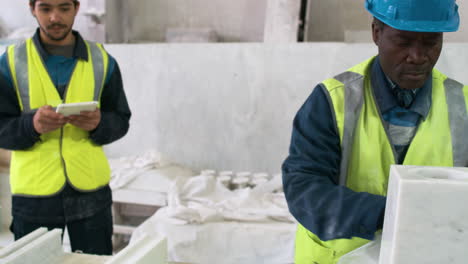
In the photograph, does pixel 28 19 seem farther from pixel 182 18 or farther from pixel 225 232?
pixel 225 232

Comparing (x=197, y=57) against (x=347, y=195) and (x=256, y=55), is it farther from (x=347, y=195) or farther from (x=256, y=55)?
(x=347, y=195)

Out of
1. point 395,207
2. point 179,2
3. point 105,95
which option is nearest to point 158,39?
point 179,2

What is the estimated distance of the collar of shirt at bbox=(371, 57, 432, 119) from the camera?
3.59 feet

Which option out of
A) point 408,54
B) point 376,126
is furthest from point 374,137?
point 408,54

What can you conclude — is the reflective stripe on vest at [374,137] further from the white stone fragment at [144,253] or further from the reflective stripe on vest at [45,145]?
the reflective stripe on vest at [45,145]

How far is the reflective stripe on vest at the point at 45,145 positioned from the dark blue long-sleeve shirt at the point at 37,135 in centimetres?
3

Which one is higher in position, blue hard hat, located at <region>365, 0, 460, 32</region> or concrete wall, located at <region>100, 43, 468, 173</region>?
blue hard hat, located at <region>365, 0, 460, 32</region>

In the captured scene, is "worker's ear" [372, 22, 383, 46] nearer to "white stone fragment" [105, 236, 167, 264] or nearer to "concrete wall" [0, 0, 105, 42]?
"white stone fragment" [105, 236, 167, 264]

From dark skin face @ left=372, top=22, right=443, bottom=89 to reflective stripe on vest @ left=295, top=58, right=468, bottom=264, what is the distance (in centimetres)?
10

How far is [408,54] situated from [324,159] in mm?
359

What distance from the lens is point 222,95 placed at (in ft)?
11.6

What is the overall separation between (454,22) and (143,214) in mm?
3352

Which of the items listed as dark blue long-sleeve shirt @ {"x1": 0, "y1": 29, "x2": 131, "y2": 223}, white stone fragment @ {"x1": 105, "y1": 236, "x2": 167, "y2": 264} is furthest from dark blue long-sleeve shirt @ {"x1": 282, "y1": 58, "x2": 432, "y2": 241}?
dark blue long-sleeve shirt @ {"x1": 0, "y1": 29, "x2": 131, "y2": 223}

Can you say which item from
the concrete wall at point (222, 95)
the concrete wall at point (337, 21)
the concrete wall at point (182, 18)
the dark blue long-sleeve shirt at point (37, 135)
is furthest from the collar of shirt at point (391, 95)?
the concrete wall at point (182, 18)
